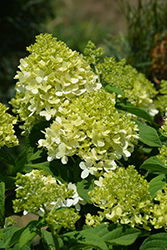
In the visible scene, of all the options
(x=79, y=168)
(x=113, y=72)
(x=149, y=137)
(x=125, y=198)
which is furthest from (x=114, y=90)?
(x=125, y=198)

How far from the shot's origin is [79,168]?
0.77 m

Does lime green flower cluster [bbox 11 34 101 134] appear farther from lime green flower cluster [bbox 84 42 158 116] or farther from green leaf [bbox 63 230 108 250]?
green leaf [bbox 63 230 108 250]

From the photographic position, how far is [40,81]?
791 millimetres

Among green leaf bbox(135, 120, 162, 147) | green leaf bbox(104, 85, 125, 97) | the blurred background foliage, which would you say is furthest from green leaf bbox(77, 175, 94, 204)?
the blurred background foliage

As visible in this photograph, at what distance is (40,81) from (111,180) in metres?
0.34

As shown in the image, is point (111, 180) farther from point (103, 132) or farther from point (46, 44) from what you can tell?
point (46, 44)

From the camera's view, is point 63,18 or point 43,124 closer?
point 43,124

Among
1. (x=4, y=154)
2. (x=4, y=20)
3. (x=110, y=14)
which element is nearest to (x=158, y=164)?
(x=4, y=154)

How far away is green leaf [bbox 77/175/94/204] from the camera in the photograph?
703 mm

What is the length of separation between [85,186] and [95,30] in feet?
16.1

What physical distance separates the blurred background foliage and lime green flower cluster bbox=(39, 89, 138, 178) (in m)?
0.90

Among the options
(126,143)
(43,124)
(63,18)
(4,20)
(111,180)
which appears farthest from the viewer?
(63,18)

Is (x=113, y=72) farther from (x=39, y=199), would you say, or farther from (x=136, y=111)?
(x=39, y=199)

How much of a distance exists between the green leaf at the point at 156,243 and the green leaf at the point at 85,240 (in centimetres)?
14
